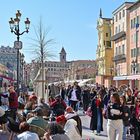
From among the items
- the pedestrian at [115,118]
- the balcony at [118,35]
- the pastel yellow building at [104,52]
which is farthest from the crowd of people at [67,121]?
the pastel yellow building at [104,52]

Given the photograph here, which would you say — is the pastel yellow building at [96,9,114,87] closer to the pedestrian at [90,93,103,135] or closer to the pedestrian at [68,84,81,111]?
the pedestrian at [68,84,81,111]

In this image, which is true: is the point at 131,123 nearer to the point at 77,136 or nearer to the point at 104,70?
the point at 77,136

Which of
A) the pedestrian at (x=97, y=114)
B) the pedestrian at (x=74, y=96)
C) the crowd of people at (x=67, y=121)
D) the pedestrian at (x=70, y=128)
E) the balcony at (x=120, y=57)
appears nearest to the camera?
the crowd of people at (x=67, y=121)

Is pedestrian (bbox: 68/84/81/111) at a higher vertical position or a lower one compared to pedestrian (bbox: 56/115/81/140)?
higher

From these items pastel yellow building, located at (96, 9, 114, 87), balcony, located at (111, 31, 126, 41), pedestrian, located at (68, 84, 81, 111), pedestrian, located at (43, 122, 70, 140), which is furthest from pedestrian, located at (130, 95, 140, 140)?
pastel yellow building, located at (96, 9, 114, 87)

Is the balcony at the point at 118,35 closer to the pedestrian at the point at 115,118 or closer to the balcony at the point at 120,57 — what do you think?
the balcony at the point at 120,57

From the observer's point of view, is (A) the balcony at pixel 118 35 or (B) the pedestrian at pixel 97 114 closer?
(B) the pedestrian at pixel 97 114

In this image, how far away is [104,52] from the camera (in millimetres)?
95125

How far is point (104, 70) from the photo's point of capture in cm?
9581

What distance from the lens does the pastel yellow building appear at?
94.2 m

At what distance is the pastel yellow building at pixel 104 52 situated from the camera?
94250mm

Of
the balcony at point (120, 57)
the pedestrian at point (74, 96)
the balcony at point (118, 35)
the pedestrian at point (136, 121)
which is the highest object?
the balcony at point (118, 35)

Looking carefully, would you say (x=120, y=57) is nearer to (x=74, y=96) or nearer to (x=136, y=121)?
(x=74, y=96)

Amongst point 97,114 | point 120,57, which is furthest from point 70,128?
point 120,57
